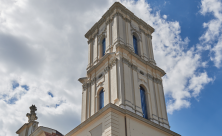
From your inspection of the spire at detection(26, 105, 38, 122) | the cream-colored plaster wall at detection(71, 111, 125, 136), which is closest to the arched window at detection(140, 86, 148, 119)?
the cream-colored plaster wall at detection(71, 111, 125, 136)

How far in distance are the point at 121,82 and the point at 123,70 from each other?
142cm

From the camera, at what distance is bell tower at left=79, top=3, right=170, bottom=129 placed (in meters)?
24.7

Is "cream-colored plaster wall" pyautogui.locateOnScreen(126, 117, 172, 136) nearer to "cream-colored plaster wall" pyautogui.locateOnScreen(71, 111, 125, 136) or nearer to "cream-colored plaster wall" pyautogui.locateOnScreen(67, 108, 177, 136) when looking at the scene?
"cream-colored plaster wall" pyautogui.locateOnScreen(67, 108, 177, 136)

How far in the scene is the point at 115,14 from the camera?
3048cm

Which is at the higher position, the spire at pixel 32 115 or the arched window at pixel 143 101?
the spire at pixel 32 115

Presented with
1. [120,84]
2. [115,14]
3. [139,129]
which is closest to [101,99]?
[120,84]

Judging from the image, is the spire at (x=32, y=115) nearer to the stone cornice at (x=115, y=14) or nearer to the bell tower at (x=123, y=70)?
the bell tower at (x=123, y=70)

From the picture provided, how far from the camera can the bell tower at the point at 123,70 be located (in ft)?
81.1

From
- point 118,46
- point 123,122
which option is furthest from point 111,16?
point 123,122

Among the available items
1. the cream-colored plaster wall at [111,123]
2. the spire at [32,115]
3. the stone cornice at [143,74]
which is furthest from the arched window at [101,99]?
the spire at [32,115]

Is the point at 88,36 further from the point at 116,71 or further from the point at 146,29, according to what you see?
the point at 116,71

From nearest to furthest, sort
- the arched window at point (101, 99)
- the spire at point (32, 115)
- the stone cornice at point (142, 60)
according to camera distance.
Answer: the arched window at point (101, 99) < the stone cornice at point (142, 60) < the spire at point (32, 115)

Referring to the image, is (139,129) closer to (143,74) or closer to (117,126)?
(117,126)

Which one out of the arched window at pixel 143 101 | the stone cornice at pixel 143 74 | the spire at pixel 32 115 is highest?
the stone cornice at pixel 143 74
